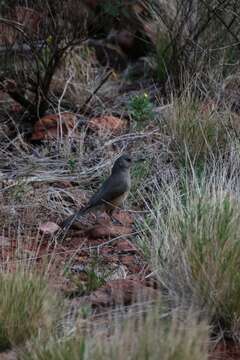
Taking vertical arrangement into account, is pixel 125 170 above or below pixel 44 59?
below

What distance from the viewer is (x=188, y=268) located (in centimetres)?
526

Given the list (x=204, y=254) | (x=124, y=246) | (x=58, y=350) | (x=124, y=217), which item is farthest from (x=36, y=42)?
(x=58, y=350)

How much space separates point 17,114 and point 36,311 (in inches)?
207

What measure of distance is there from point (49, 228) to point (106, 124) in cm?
244

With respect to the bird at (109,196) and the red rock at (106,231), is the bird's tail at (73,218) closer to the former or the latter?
the bird at (109,196)

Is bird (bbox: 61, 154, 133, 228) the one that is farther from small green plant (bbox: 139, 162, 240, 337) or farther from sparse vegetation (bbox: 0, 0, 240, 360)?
small green plant (bbox: 139, 162, 240, 337)

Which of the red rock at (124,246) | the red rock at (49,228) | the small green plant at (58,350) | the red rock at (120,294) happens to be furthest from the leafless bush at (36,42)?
the small green plant at (58,350)

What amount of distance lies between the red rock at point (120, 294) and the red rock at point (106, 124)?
152 inches

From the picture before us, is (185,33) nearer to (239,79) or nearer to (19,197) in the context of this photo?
(239,79)

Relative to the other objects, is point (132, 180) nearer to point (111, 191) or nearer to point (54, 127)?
point (111, 191)

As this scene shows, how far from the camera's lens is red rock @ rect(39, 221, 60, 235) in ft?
24.0

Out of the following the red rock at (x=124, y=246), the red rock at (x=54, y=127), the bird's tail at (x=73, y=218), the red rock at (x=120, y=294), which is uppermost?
the red rock at (x=54, y=127)

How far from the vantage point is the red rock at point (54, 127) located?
933 centimetres

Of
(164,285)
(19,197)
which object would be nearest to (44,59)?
(19,197)
